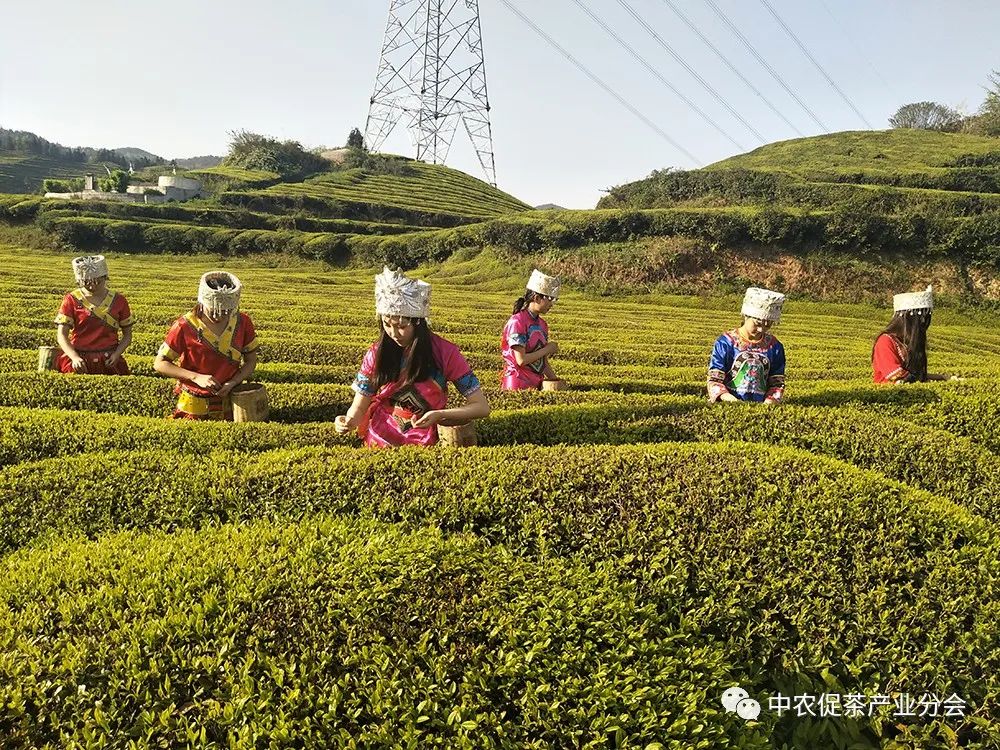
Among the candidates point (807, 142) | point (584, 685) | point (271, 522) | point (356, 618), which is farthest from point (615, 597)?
point (807, 142)

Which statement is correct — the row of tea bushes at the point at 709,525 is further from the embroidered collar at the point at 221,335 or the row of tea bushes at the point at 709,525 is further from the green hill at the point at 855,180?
the green hill at the point at 855,180

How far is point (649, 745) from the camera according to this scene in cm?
236

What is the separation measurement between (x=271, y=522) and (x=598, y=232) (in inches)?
1249

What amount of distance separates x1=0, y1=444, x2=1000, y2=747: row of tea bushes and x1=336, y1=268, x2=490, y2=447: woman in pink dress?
32 centimetres

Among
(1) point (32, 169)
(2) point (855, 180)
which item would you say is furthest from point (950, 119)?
(1) point (32, 169)

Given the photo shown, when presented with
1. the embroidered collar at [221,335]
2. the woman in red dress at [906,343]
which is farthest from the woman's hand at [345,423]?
the woman in red dress at [906,343]

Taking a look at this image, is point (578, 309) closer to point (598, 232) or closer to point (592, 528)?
point (598, 232)

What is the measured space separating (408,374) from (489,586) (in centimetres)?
189

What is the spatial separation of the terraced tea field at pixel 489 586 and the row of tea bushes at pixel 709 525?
0.05 ft

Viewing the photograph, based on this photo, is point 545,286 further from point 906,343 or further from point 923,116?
point 923,116

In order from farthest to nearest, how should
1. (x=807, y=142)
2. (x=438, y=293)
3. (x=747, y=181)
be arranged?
(x=807, y=142)
(x=747, y=181)
(x=438, y=293)

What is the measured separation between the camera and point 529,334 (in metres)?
7.43

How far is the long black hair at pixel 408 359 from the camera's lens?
439 centimetres

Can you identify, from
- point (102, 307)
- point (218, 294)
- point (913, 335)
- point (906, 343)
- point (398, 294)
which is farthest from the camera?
point (102, 307)
